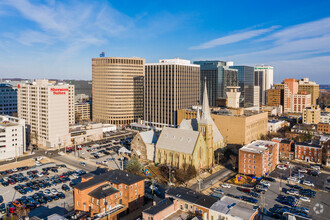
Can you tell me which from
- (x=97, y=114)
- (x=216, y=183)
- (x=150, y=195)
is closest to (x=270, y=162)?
(x=216, y=183)

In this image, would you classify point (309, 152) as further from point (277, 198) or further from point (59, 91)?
point (59, 91)

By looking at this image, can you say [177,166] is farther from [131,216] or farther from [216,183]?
[131,216]

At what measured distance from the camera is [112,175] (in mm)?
67438

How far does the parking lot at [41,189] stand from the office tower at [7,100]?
112 m

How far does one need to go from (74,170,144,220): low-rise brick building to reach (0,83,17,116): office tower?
15016 cm

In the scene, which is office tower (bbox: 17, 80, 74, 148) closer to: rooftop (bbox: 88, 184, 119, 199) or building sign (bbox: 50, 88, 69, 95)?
building sign (bbox: 50, 88, 69, 95)

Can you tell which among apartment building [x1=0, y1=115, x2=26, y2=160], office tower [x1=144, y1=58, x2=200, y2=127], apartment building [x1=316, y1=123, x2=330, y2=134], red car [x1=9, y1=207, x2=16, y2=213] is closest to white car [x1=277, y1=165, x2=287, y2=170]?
apartment building [x1=316, y1=123, x2=330, y2=134]

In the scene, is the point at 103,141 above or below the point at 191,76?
below

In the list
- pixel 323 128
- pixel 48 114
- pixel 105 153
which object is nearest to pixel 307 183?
pixel 105 153

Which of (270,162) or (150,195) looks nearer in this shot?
(150,195)

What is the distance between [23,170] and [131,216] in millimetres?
53205

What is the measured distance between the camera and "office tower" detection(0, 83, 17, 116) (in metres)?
184

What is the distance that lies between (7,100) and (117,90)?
7984 cm

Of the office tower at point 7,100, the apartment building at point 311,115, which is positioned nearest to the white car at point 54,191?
the office tower at point 7,100
